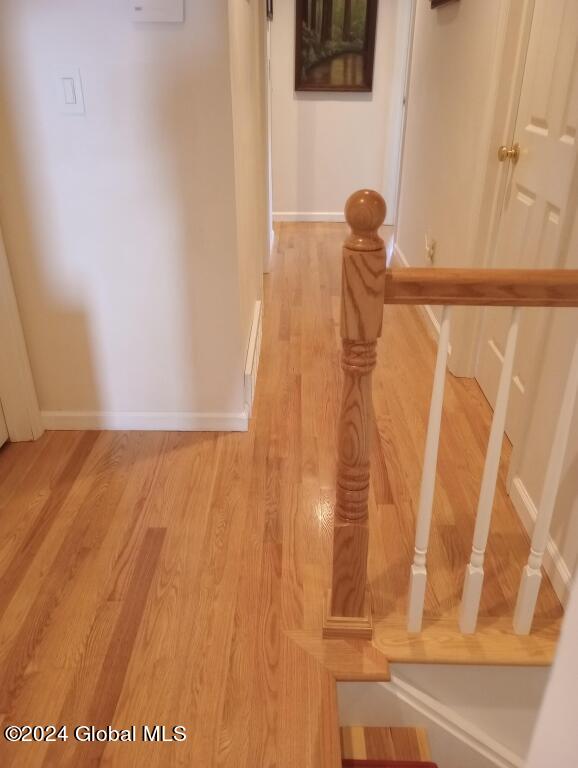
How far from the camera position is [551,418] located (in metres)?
1.64

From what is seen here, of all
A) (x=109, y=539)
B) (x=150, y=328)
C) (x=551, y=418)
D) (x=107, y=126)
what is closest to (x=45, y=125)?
(x=107, y=126)

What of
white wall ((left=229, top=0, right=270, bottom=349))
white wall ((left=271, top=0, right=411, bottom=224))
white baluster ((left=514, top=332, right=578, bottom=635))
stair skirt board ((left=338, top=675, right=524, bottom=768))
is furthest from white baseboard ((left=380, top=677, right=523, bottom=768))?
A: white wall ((left=271, top=0, right=411, bottom=224))

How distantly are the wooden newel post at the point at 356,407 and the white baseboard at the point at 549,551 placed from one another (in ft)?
1.65

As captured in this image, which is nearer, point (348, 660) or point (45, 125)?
point (348, 660)

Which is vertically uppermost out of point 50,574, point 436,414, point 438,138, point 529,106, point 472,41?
point 472,41

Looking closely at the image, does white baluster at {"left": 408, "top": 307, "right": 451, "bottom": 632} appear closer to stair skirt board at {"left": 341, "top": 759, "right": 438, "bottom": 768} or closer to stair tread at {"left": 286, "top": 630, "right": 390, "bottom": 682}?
stair tread at {"left": 286, "top": 630, "right": 390, "bottom": 682}

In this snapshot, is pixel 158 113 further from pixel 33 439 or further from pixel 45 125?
pixel 33 439

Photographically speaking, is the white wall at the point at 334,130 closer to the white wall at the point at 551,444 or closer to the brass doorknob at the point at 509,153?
the brass doorknob at the point at 509,153

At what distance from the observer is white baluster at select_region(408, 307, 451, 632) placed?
1170 millimetres

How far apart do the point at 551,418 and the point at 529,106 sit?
1120 mm

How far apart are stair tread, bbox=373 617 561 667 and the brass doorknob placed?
1.57 meters

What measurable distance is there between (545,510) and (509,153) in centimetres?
145

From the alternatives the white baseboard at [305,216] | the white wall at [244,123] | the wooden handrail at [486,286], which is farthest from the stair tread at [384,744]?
the white baseboard at [305,216]

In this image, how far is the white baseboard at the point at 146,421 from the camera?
7.41ft
